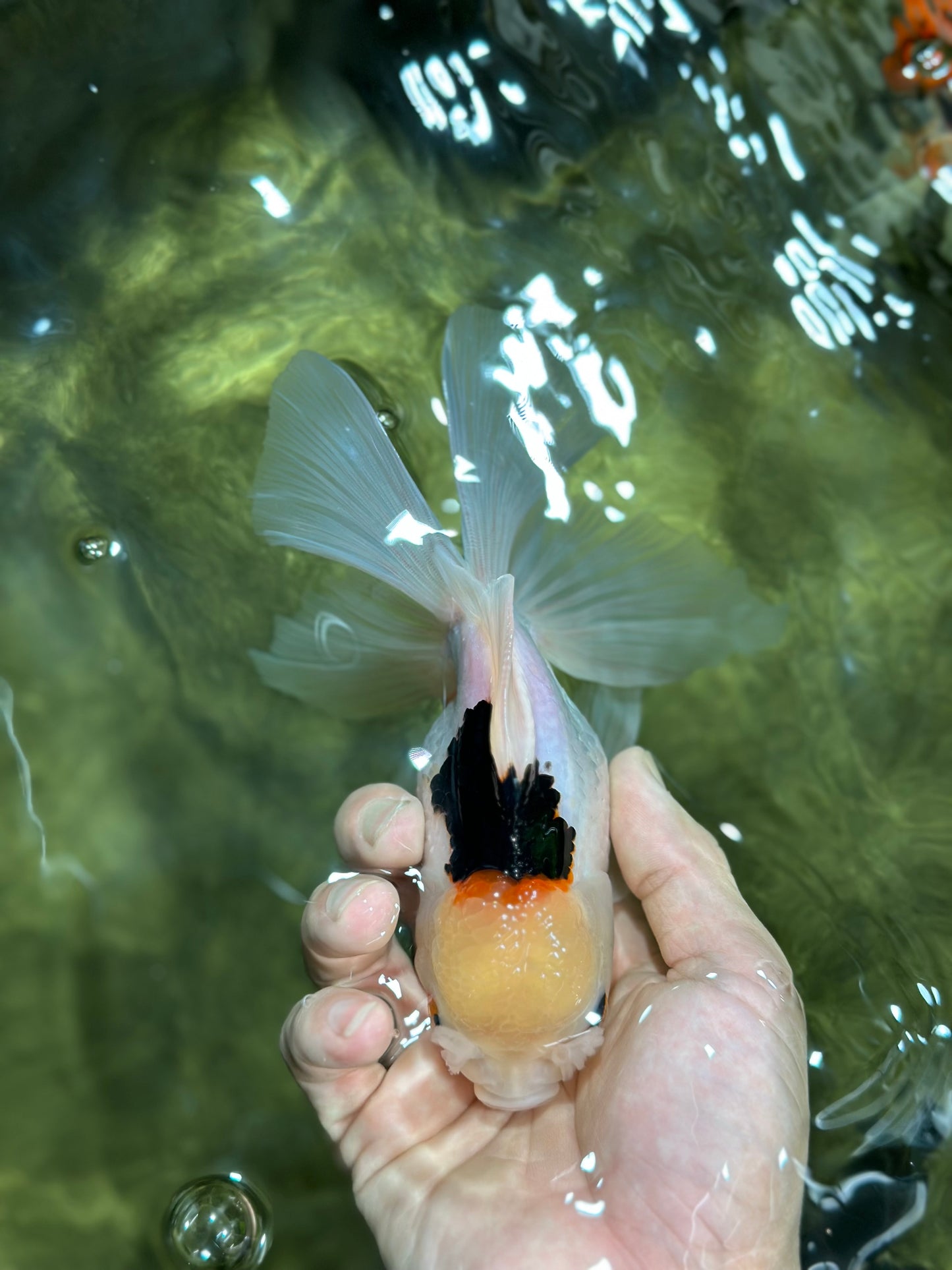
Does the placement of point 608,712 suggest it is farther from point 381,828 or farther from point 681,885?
point 381,828

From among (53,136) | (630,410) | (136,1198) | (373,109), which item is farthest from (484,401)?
(136,1198)

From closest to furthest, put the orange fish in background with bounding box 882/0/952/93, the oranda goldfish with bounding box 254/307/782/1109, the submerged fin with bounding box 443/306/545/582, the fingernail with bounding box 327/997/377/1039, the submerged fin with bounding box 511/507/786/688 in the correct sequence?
the oranda goldfish with bounding box 254/307/782/1109, the fingernail with bounding box 327/997/377/1039, the submerged fin with bounding box 443/306/545/582, the submerged fin with bounding box 511/507/786/688, the orange fish in background with bounding box 882/0/952/93

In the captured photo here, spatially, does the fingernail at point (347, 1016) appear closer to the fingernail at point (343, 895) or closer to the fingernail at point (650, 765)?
the fingernail at point (343, 895)

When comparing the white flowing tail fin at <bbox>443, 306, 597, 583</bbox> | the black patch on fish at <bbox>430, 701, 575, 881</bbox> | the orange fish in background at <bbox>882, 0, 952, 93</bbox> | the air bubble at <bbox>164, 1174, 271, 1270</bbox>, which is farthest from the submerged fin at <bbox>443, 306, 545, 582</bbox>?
the orange fish in background at <bbox>882, 0, 952, 93</bbox>

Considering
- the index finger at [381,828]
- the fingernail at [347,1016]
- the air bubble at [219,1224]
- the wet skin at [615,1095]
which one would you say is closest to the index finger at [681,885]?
the wet skin at [615,1095]

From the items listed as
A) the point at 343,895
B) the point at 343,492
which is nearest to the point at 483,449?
the point at 343,492

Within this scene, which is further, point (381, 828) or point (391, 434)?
point (391, 434)

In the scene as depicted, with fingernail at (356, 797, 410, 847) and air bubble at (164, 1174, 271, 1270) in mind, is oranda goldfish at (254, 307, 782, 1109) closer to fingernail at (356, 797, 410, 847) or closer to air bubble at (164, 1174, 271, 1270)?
fingernail at (356, 797, 410, 847)
